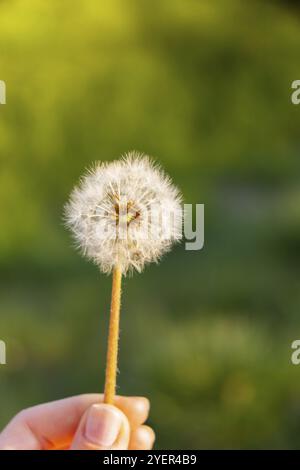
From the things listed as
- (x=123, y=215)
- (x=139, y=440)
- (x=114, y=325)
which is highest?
(x=123, y=215)

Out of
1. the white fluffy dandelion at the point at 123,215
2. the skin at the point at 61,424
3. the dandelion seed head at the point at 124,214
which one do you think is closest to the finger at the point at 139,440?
the skin at the point at 61,424

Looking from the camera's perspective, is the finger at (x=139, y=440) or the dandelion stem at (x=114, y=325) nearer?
the dandelion stem at (x=114, y=325)

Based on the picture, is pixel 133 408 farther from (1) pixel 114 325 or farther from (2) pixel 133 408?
(1) pixel 114 325

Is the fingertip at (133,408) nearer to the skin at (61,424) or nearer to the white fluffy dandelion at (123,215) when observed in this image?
the skin at (61,424)

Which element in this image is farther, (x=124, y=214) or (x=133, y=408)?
(x=133, y=408)

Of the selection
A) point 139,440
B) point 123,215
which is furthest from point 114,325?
point 139,440

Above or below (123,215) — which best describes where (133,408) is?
below

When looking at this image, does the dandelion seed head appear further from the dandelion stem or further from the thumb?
the thumb
